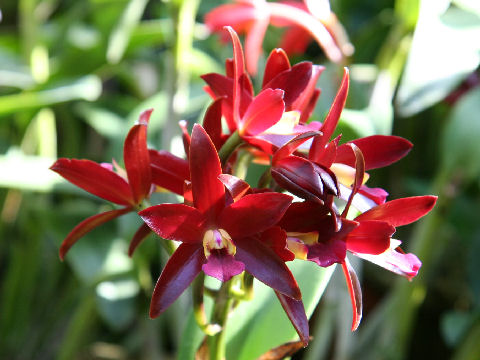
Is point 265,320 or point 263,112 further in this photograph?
point 265,320

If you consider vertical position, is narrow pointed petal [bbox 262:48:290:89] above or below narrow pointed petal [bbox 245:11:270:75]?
above

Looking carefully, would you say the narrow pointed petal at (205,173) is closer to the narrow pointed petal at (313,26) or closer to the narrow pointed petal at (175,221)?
the narrow pointed petal at (175,221)

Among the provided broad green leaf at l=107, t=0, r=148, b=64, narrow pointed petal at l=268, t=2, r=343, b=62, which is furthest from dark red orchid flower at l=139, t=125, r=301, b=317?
broad green leaf at l=107, t=0, r=148, b=64

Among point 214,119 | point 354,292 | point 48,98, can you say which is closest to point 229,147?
point 214,119

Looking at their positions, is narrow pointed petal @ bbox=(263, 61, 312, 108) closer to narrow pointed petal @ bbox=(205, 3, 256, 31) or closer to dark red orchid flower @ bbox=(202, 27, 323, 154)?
dark red orchid flower @ bbox=(202, 27, 323, 154)

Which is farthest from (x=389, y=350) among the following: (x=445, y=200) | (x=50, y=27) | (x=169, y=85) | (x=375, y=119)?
(x=50, y=27)

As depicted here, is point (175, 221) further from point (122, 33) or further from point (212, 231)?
point (122, 33)
